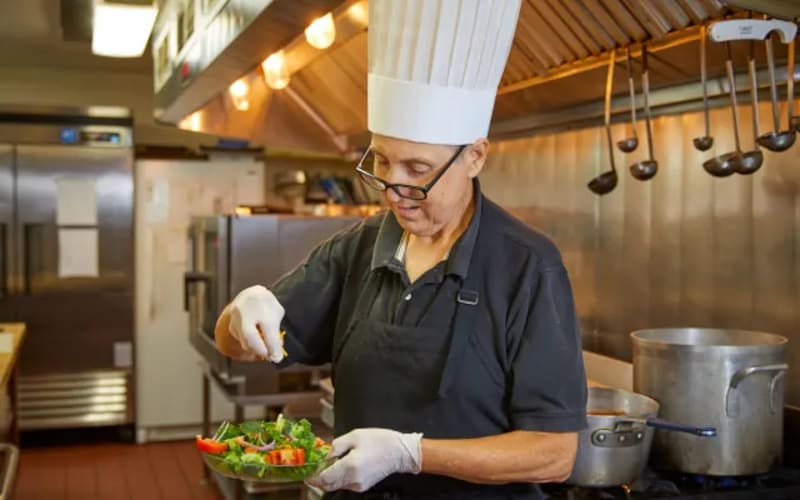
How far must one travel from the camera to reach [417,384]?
176 centimetres

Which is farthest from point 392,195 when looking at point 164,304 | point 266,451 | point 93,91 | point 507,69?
point 93,91

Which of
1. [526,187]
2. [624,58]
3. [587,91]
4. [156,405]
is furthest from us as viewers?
[156,405]

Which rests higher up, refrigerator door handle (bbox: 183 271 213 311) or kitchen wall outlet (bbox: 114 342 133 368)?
refrigerator door handle (bbox: 183 271 213 311)

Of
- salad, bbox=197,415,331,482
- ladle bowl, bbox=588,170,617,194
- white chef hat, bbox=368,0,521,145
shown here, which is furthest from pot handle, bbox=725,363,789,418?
salad, bbox=197,415,331,482

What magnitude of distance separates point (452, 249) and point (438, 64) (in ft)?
1.18

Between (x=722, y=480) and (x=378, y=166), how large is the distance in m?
1.25

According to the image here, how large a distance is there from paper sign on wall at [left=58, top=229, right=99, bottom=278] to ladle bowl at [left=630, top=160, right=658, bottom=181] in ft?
15.7

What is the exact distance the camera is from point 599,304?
3223 mm

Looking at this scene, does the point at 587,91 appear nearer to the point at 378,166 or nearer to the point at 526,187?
the point at 526,187

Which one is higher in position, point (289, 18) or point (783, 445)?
point (289, 18)

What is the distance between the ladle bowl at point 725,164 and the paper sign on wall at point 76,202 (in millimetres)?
5059

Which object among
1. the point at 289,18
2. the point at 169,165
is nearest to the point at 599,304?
the point at 289,18

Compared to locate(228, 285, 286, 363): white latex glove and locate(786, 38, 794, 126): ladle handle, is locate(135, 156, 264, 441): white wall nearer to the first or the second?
locate(228, 285, 286, 363): white latex glove

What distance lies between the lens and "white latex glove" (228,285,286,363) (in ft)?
5.87
